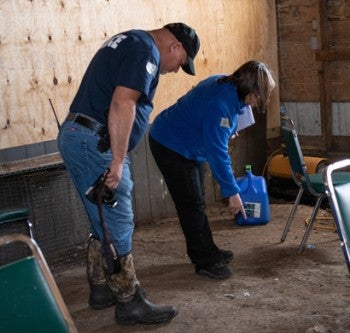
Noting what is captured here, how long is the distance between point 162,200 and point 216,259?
153 centimetres

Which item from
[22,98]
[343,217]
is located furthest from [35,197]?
[343,217]

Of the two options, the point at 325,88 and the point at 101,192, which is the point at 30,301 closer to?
the point at 101,192

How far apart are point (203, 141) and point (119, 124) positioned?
34.3 inches

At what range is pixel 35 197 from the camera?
13.9ft

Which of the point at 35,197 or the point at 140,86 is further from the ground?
the point at 140,86

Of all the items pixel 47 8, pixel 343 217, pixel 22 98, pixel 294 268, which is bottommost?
pixel 294 268

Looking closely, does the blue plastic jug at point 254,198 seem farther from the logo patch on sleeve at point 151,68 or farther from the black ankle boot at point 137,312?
the logo patch on sleeve at point 151,68

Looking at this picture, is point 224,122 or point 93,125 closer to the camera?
point 93,125

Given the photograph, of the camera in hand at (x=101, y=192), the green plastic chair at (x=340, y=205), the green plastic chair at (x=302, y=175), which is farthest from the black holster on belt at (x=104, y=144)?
the green plastic chair at (x=302, y=175)

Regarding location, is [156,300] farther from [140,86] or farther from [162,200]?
[162,200]

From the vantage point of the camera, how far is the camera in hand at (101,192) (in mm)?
2896

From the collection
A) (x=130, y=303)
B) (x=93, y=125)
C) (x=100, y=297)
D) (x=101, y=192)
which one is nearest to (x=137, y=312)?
(x=130, y=303)

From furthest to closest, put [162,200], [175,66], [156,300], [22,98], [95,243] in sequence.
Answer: [162,200] < [22,98] < [156,300] < [95,243] < [175,66]

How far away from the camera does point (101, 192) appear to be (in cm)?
290
